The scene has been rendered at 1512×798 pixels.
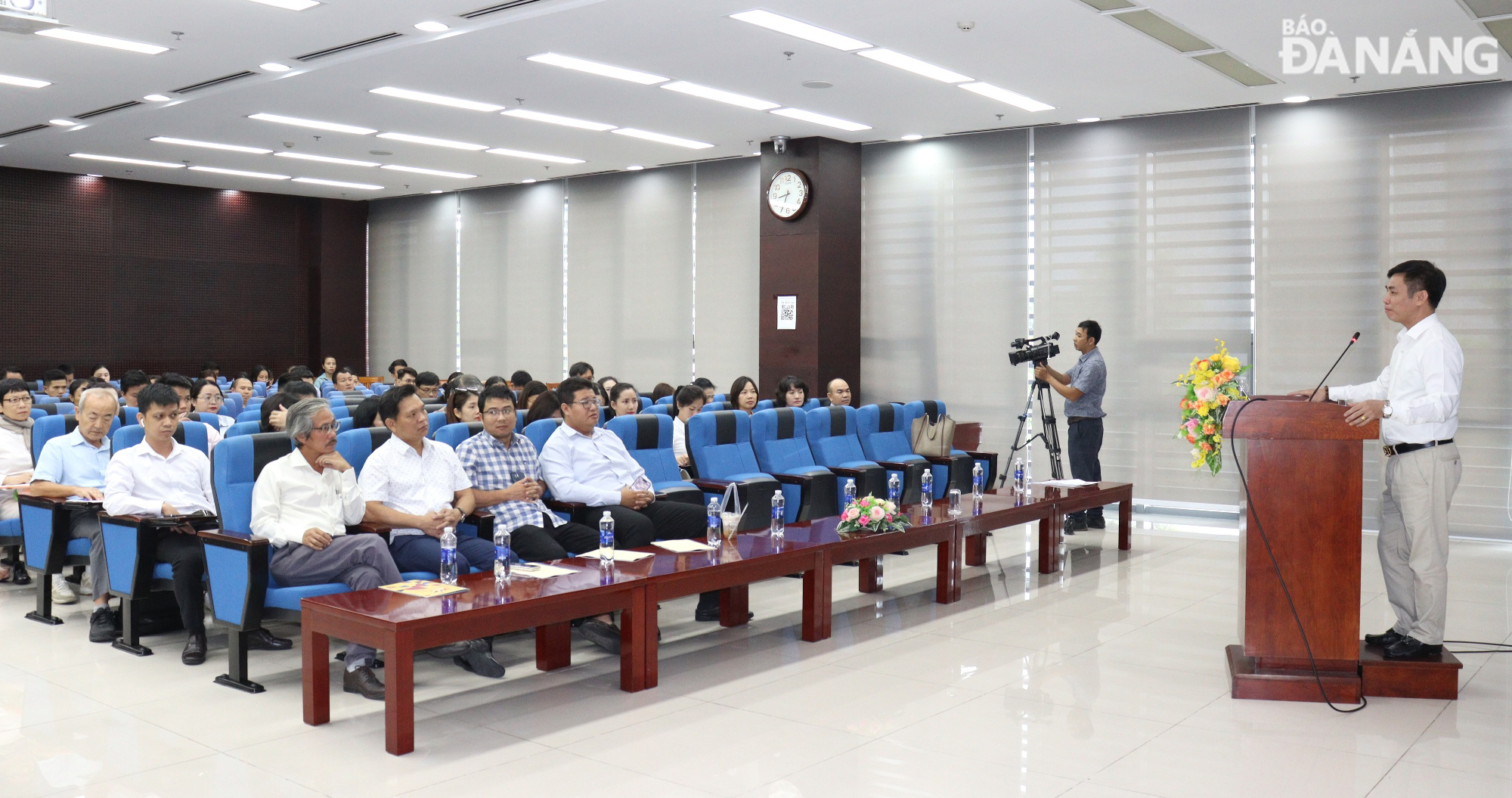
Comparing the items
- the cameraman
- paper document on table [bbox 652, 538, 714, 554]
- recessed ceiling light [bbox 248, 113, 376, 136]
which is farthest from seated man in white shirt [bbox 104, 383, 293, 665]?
recessed ceiling light [bbox 248, 113, 376, 136]

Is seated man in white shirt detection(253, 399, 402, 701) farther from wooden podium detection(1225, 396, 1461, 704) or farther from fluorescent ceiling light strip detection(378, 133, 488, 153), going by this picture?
fluorescent ceiling light strip detection(378, 133, 488, 153)

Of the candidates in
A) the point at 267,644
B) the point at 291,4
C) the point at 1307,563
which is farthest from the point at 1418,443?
the point at 291,4

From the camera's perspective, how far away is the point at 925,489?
6.54 m

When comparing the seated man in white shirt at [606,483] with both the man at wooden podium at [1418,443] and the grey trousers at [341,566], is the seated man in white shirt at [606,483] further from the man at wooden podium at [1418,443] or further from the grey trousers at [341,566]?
the man at wooden podium at [1418,443]

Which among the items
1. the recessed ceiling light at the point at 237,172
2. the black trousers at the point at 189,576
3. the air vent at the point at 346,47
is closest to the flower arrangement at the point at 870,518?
the black trousers at the point at 189,576

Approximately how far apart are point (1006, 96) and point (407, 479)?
6496mm

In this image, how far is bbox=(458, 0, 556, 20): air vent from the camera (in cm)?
704

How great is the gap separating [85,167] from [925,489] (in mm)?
12336

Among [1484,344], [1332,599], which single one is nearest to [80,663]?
[1332,599]

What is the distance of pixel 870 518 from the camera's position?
562 centimetres

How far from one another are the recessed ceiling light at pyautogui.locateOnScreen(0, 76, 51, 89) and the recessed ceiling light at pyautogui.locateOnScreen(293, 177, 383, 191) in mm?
5140

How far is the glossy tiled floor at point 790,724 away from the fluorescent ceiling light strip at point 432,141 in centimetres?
678

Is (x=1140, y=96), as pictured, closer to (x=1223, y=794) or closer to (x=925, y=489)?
(x=925, y=489)

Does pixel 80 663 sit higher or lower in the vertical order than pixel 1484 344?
lower
